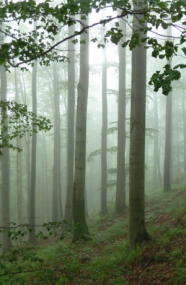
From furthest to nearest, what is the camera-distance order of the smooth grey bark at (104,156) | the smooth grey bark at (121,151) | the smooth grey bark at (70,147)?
the smooth grey bark at (104,156) < the smooth grey bark at (121,151) < the smooth grey bark at (70,147)

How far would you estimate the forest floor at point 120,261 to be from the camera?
391 centimetres

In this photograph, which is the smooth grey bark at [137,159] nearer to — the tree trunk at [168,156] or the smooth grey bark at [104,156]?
the smooth grey bark at [104,156]

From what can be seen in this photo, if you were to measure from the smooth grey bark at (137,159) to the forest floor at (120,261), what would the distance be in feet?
1.37

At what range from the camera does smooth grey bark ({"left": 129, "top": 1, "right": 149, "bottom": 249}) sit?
6.09 meters

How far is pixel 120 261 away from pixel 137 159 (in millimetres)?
2525

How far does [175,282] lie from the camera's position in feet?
14.6

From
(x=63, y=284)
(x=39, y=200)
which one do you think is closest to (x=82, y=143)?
(x=63, y=284)

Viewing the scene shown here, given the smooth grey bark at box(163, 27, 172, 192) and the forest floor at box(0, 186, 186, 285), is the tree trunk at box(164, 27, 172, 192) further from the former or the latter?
the forest floor at box(0, 186, 186, 285)

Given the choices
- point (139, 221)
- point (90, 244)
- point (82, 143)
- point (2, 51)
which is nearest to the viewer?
point (2, 51)

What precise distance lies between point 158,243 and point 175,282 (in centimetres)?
167

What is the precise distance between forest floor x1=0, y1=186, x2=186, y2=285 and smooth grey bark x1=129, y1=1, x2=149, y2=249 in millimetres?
419

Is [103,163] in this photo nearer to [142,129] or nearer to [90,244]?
[90,244]

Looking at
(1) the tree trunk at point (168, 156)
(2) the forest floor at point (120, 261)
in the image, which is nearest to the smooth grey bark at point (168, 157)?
(1) the tree trunk at point (168, 156)

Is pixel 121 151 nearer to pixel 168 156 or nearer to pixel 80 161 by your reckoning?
pixel 168 156
